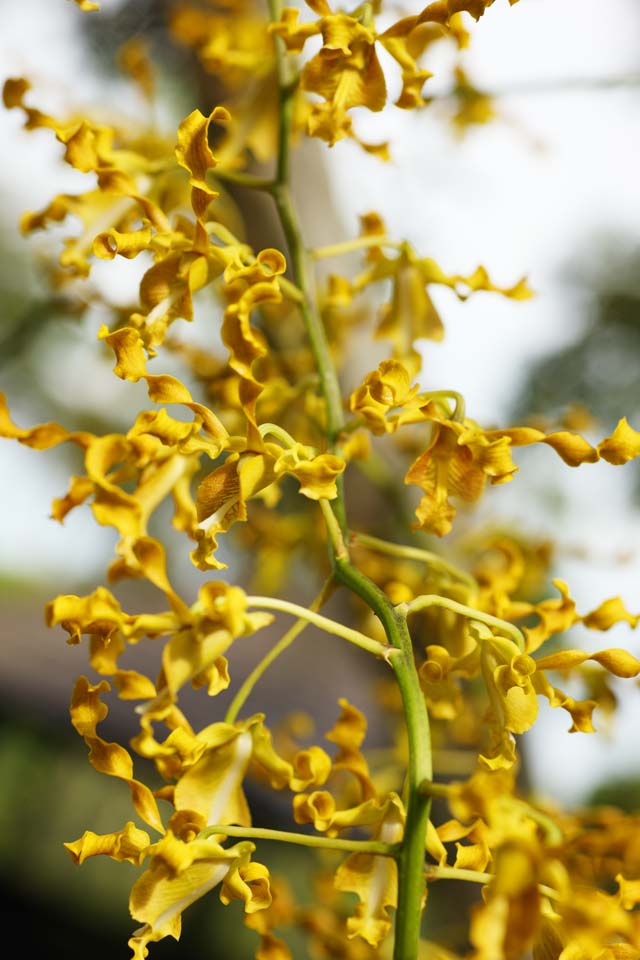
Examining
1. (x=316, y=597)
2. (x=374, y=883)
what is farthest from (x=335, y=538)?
(x=374, y=883)

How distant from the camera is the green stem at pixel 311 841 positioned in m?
0.31

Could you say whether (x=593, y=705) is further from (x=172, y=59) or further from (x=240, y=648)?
(x=240, y=648)

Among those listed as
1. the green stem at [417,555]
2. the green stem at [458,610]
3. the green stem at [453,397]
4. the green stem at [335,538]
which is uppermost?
the green stem at [453,397]

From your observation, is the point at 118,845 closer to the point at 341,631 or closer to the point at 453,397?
the point at 341,631

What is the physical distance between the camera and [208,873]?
336mm

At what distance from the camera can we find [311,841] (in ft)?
1.02

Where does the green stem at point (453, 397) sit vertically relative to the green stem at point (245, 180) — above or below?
below

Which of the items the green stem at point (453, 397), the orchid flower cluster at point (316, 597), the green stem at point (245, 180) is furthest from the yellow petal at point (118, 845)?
the green stem at point (245, 180)

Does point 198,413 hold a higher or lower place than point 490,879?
higher

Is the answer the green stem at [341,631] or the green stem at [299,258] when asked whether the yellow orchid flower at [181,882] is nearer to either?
the green stem at [341,631]

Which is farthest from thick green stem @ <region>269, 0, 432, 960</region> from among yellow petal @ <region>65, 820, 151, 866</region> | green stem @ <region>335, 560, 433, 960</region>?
yellow petal @ <region>65, 820, 151, 866</region>

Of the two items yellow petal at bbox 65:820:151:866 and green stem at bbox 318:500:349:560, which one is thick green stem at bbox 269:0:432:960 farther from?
yellow petal at bbox 65:820:151:866

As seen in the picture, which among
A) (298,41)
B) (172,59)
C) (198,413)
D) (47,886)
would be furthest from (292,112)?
(47,886)

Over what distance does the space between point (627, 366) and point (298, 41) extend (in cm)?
226
